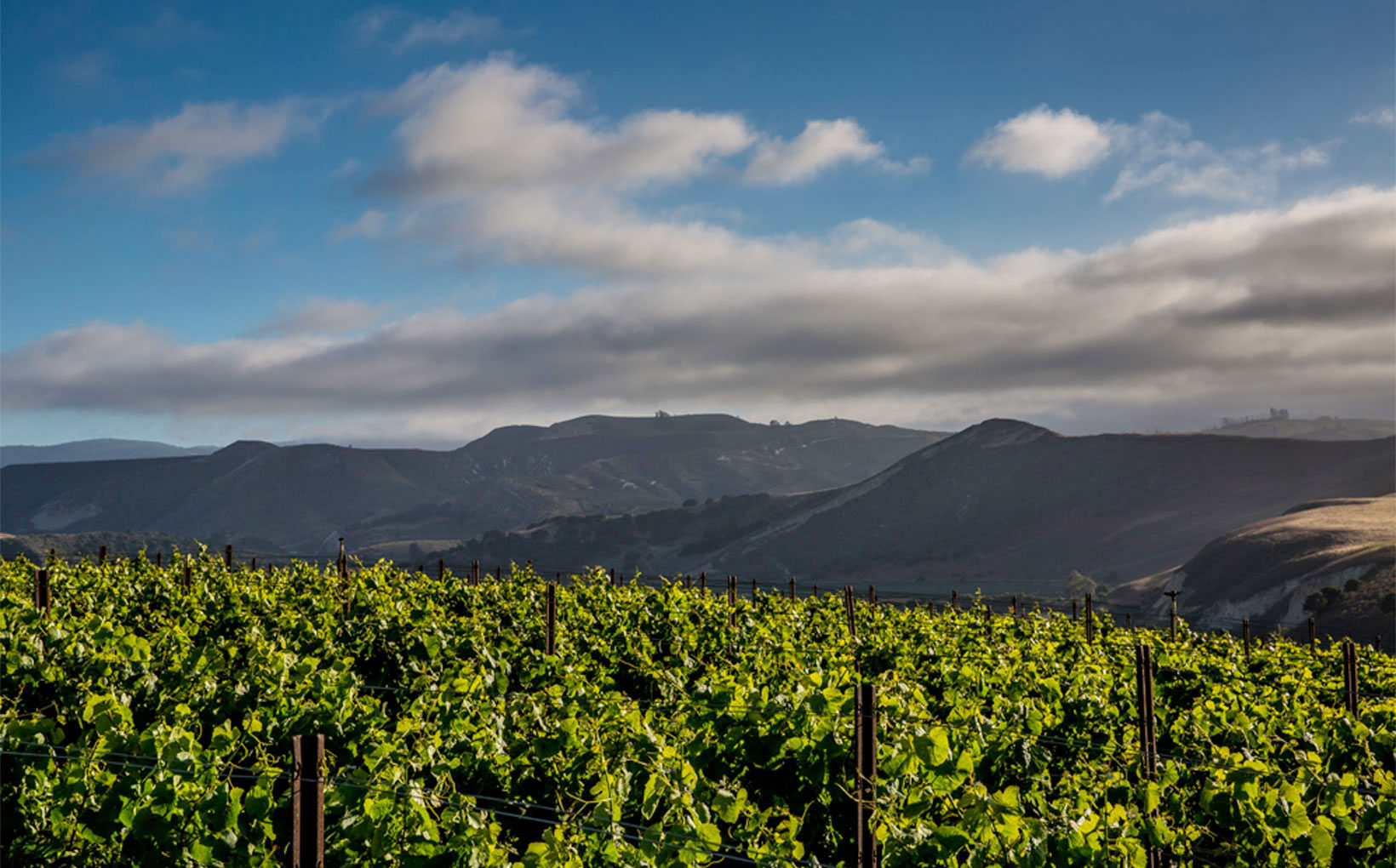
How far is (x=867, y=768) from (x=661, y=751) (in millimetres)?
1126

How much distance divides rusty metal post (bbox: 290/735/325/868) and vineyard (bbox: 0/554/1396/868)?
0.57 ft

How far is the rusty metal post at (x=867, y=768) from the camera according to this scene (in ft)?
14.7

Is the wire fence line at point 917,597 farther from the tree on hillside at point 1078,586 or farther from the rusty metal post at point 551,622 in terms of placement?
the rusty metal post at point 551,622

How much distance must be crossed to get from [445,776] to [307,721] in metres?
1.90

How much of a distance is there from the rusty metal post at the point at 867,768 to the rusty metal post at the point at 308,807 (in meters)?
2.36

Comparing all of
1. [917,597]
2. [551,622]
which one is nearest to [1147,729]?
[551,622]

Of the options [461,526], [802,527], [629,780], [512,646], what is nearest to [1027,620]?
[512,646]

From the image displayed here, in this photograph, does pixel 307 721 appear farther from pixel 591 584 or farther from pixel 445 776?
pixel 591 584

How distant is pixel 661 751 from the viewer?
5.21 meters

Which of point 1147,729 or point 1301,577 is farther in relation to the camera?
point 1301,577

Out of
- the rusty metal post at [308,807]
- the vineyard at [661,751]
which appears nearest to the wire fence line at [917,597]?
the vineyard at [661,751]

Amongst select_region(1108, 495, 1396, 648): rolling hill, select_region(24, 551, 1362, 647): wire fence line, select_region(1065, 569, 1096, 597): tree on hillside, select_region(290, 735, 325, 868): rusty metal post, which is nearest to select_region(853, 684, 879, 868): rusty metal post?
select_region(290, 735, 325, 868): rusty metal post

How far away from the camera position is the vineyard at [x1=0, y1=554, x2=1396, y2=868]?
14.9 ft

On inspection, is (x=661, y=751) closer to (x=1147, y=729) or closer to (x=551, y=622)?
(x=1147, y=729)
